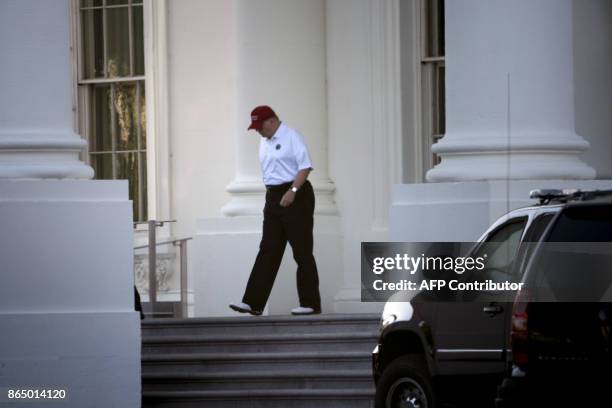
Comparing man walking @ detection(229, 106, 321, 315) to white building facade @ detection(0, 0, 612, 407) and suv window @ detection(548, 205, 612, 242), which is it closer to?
white building facade @ detection(0, 0, 612, 407)

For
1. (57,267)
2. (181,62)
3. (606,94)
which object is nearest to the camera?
(57,267)

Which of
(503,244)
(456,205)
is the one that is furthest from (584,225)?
(456,205)

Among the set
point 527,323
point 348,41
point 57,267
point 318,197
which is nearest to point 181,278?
point 318,197

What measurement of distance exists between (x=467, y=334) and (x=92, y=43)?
10.3 m

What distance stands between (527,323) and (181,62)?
10.3m

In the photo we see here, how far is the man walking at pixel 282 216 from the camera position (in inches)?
632

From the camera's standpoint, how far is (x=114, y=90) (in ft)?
67.1

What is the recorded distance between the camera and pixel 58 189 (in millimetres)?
14695

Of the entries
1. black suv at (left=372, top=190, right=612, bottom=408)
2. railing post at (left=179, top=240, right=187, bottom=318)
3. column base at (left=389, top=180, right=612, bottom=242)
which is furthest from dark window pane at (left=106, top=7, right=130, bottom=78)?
black suv at (left=372, top=190, right=612, bottom=408)

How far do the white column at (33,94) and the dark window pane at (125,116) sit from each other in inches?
203

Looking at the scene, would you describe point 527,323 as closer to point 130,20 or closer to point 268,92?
point 268,92

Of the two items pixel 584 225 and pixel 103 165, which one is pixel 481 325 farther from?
pixel 103 165

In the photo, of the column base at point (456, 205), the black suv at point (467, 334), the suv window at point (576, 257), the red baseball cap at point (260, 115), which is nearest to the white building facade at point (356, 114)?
the column base at point (456, 205)

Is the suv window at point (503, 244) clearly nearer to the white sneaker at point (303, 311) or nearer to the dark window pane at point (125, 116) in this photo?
the white sneaker at point (303, 311)
